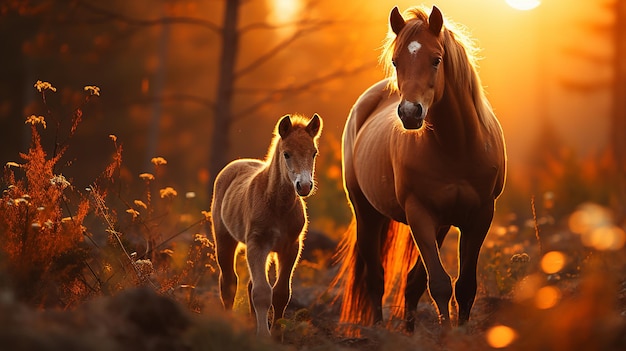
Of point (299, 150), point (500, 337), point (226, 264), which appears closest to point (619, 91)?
point (226, 264)

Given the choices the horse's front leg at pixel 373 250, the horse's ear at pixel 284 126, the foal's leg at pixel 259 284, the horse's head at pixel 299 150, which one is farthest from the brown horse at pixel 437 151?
the foal's leg at pixel 259 284

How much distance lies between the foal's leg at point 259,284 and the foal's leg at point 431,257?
1079 mm

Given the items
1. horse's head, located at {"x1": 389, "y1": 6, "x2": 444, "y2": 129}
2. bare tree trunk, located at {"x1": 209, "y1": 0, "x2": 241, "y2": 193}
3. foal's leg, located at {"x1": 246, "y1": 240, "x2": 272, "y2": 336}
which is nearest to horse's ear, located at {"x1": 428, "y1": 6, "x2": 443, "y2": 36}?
horse's head, located at {"x1": 389, "y1": 6, "x2": 444, "y2": 129}

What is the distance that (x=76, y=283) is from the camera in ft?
17.0

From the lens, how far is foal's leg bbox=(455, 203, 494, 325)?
18.9 feet

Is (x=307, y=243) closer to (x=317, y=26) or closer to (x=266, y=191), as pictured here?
(x=317, y=26)

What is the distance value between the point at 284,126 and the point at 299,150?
253 millimetres

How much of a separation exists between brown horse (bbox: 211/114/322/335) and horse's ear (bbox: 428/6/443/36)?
3.32 ft

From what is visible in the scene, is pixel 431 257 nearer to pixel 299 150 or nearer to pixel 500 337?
pixel 299 150

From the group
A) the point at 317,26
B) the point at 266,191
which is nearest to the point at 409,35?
the point at 266,191

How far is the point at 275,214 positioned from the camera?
19.0ft

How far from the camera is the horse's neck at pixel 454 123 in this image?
5.57 meters

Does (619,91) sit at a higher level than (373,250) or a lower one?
higher

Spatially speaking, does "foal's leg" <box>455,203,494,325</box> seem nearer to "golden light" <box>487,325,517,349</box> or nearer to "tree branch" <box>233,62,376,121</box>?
"golden light" <box>487,325,517,349</box>
